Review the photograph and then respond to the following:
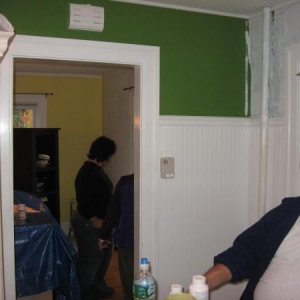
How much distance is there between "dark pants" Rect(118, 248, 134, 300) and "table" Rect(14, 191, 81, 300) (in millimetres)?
327

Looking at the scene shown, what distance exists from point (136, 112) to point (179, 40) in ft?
1.62

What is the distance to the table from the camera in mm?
2219

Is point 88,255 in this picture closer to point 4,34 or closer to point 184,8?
point 184,8

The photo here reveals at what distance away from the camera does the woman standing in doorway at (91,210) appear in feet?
9.81

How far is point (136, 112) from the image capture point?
86.4 inches

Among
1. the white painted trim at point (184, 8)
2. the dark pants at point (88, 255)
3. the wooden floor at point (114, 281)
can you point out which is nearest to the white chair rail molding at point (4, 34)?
the white painted trim at point (184, 8)

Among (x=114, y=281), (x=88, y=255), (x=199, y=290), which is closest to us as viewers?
(x=199, y=290)

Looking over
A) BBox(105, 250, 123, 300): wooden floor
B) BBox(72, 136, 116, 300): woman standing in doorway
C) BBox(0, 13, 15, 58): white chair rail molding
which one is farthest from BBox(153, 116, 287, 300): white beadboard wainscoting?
BBox(105, 250, 123, 300): wooden floor

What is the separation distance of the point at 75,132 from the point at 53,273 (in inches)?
133

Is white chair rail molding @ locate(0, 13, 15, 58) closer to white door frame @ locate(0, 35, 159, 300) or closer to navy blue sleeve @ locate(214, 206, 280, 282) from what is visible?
white door frame @ locate(0, 35, 159, 300)

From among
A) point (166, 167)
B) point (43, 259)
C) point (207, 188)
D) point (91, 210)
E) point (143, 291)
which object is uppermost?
point (166, 167)

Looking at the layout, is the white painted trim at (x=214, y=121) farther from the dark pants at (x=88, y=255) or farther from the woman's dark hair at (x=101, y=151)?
the dark pants at (x=88, y=255)

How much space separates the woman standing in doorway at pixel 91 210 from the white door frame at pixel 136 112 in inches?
32.5

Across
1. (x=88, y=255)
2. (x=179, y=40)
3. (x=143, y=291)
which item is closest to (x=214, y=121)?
(x=179, y=40)
